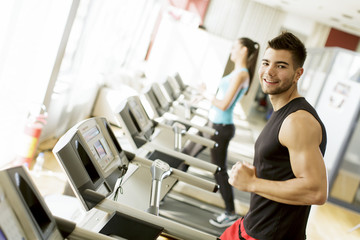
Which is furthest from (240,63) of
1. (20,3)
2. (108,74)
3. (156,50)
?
(156,50)

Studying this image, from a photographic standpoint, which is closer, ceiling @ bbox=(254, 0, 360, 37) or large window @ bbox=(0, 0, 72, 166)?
large window @ bbox=(0, 0, 72, 166)

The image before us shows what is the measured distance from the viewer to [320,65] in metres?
6.92

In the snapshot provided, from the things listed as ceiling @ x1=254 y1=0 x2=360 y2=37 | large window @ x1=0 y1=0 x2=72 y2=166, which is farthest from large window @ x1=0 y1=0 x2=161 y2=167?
ceiling @ x1=254 y1=0 x2=360 y2=37

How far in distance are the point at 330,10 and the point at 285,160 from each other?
868 cm

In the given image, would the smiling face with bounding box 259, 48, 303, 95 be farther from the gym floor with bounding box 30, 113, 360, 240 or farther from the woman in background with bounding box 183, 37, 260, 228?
the gym floor with bounding box 30, 113, 360, 240

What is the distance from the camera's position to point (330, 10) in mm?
9195

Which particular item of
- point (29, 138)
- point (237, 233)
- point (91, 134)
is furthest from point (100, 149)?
point (29, 138)

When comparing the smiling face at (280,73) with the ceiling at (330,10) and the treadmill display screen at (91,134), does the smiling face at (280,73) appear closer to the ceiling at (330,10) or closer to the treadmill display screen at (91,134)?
the treadmill display screen at (91,134)

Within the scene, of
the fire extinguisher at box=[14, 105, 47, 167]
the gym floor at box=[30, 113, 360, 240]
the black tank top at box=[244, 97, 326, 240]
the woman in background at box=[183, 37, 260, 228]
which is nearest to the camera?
the black tank top at box=[244, 97, 326, 240]

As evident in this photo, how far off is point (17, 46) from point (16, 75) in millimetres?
227

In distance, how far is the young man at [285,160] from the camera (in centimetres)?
134

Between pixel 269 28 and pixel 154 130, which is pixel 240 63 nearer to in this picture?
pixel 154 130

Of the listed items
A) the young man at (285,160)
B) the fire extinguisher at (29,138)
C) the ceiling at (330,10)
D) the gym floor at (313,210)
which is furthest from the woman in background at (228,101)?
the ceiling at (330,10)

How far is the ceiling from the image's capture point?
8.27 m
